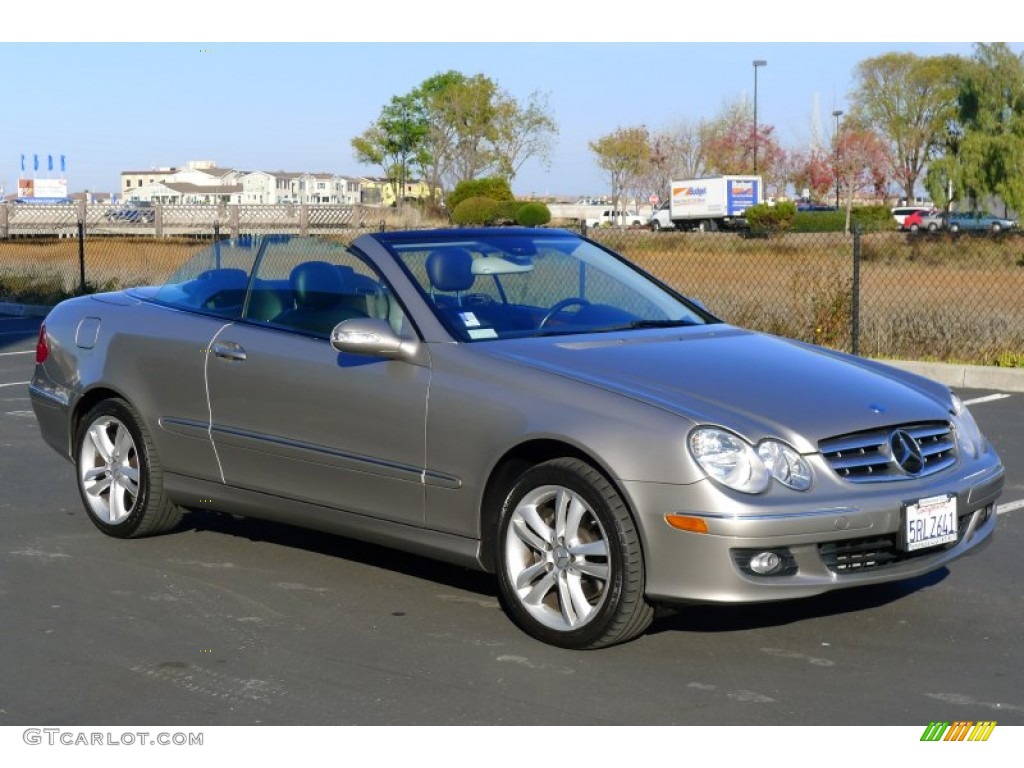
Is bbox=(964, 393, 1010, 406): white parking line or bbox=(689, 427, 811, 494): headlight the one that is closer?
bbox=(689, 427, 811, 494): headlight

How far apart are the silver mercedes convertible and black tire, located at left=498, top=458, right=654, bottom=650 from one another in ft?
0.03

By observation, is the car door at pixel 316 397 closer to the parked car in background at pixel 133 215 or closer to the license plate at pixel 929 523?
the license plate at pixel 929 523

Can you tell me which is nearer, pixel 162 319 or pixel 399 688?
pixel 399 688

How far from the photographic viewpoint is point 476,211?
211ft

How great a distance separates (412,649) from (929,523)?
191 cm

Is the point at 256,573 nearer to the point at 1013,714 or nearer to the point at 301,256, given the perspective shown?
the point at 301,256

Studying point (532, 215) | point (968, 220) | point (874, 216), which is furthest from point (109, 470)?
point (874, 216)

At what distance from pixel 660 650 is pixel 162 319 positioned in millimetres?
3049

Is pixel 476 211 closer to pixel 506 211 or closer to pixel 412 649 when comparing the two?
pixel 506 211

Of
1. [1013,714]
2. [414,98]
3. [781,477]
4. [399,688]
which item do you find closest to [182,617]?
[399,688]

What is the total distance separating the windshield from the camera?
243 inches

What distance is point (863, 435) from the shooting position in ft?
17.4
